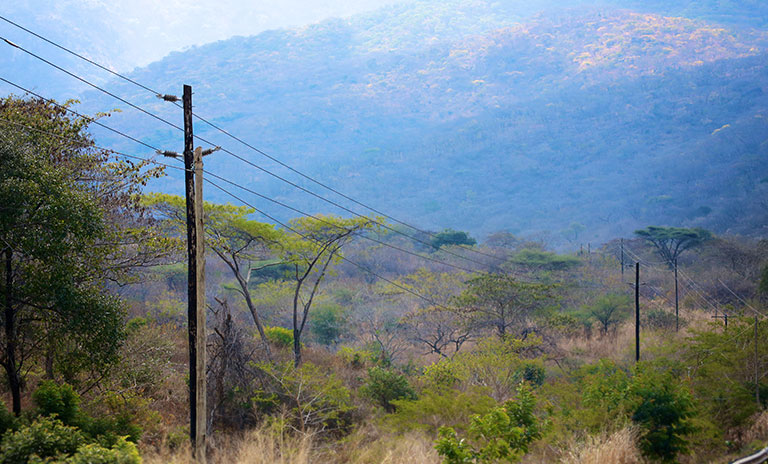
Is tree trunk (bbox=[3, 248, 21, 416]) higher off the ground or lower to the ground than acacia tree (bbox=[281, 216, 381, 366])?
lower

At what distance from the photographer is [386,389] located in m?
22.2

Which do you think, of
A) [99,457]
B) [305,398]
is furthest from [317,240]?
[99,457]

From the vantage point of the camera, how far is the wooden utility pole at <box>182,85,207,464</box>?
11.2 m

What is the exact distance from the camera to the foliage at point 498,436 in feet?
29.5

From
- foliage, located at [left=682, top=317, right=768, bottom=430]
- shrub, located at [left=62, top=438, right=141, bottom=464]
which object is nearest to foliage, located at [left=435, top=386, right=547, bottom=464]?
shrub, located at [left=62, top=438, right=141, bottom=464]

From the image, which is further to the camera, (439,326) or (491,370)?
(439,326)

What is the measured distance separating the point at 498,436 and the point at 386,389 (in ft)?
38.0

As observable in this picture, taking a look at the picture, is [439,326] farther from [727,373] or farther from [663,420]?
[663,420]

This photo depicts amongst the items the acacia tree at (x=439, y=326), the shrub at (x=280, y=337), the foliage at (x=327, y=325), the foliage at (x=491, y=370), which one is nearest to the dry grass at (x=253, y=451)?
the foliage at (x=491, y=370)

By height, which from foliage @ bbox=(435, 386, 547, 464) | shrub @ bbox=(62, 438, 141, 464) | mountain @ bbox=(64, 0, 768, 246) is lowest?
foliage @ bbox=(435, 386, 547, 464)

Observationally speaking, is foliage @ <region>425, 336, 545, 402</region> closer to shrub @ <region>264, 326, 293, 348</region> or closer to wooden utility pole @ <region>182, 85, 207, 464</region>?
shrub @ <region>264, 326, 293, 348</region>

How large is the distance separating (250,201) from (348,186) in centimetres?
2710

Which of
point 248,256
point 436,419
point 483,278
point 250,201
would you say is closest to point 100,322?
point 436,419

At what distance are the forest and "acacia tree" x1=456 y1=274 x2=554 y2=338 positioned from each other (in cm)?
13
